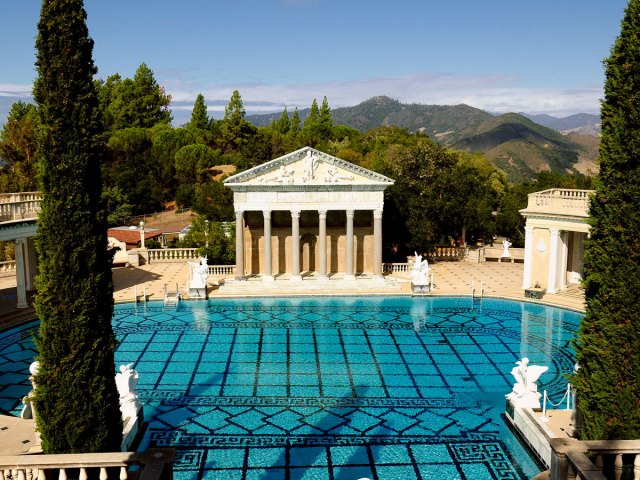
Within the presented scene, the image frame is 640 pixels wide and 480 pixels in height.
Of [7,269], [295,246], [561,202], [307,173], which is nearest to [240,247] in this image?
[295,246]

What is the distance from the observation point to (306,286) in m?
33.8

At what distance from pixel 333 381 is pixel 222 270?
19.3m

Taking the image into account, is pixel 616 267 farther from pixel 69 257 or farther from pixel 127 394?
pixel 127 394

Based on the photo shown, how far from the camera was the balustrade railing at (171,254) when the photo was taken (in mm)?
40875

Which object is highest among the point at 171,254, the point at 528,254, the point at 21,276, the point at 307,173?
the point at 307,173

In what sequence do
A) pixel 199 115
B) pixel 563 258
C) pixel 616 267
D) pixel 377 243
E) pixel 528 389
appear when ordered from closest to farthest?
pixel 616 267 → pixel 528 389 → pixel 563 258 → pixel 377 243 → pixel 199 115

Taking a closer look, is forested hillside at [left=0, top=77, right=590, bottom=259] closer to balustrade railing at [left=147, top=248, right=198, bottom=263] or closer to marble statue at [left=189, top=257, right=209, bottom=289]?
balustrade railing at [left=147, top=248, right=198, bottom=263]

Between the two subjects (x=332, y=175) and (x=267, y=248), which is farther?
(x=267, y=248)

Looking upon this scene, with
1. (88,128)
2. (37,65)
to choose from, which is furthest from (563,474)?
(37,65)

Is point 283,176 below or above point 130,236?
above

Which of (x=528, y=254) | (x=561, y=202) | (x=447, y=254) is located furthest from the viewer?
(x=447, y=254)

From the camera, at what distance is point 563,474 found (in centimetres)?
766

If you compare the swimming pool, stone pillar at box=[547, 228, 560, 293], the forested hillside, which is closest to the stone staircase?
the swimming pool

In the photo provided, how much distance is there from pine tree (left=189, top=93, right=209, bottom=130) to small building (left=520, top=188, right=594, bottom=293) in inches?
2636
